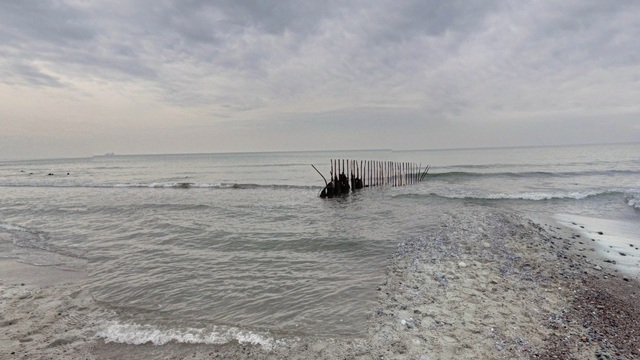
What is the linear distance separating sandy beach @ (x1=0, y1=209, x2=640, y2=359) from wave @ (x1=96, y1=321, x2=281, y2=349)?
114 millimetres

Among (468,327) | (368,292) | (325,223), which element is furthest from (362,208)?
(468,327)

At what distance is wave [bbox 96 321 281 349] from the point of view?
5.54 meters

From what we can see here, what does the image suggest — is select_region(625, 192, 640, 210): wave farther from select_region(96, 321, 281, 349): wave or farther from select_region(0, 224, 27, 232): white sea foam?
select_region(0, 224, 27, 232): white sea foam

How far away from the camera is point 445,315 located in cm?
606

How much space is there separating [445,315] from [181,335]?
474 cm

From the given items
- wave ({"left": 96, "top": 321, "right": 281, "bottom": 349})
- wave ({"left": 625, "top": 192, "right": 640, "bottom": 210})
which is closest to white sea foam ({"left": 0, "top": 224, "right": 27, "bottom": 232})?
wave ({"left": 96, "top": 321, "right": 281, "bottom": 349})

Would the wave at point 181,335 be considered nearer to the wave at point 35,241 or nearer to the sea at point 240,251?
the sea at point 240,251

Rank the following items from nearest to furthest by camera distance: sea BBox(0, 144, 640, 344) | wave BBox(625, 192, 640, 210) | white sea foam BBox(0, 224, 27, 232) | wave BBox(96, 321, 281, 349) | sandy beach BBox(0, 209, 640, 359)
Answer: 1. sandy beach BBox(0, 209, 640, 359)
2. wave BBox(96, 321, 281, 349)
3. sea BBox(0, 144, 640, 344)
4. white sea foam BBox(0, 224, 27, 232)
5. wave BBox(625, 192, 640, 210)

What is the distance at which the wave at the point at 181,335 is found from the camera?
554 cm

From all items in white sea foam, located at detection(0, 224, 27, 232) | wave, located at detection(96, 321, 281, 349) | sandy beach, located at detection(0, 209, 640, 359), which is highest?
white sea foam, located at detection(0, 224, 27, 232)

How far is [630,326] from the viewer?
5.70 meters

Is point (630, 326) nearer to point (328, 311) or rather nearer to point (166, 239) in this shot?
point (328, 311)

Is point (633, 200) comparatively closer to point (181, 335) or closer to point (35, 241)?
point (181, 335)

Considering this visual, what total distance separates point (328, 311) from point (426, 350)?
2111 millimetres
